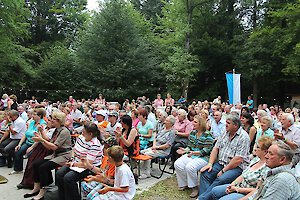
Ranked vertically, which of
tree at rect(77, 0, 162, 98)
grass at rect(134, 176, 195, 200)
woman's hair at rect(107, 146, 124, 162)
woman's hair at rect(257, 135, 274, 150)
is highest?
tree at rect(77, 0, 162, 98)

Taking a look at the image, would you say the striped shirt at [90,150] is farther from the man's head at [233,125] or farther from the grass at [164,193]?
the man's head at [233,125]

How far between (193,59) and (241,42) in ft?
14.8

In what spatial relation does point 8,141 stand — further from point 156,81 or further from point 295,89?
point 295,89

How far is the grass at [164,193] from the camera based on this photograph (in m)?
4.84

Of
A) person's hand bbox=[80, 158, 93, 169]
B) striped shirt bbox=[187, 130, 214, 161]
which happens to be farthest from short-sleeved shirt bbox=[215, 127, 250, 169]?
person's hand bbox=[80, 158, 93, 169]

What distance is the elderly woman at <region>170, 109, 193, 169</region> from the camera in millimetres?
6328

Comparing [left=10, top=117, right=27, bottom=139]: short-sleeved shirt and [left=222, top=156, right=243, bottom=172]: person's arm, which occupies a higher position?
[left=10, top=117, right=27, bottom=139]: short-sleeved shirt

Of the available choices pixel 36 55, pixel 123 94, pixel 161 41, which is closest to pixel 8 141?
pixel 123 94

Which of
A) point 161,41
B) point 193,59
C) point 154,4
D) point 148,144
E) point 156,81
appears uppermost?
point 154,4

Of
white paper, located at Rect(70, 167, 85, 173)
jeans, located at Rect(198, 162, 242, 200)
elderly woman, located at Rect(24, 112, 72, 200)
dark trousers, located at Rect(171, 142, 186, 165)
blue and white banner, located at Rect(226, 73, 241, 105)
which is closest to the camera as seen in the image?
jeans, located at Rect(198, 162, 242, 200)

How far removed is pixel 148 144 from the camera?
261 inches

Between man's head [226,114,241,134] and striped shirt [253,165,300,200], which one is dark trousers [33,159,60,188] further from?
striped shirt [253,165,300,200]

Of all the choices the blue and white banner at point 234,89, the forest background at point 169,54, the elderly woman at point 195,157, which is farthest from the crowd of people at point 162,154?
the forest background at point 169,54

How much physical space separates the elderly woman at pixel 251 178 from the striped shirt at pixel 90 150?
188 centimetres
